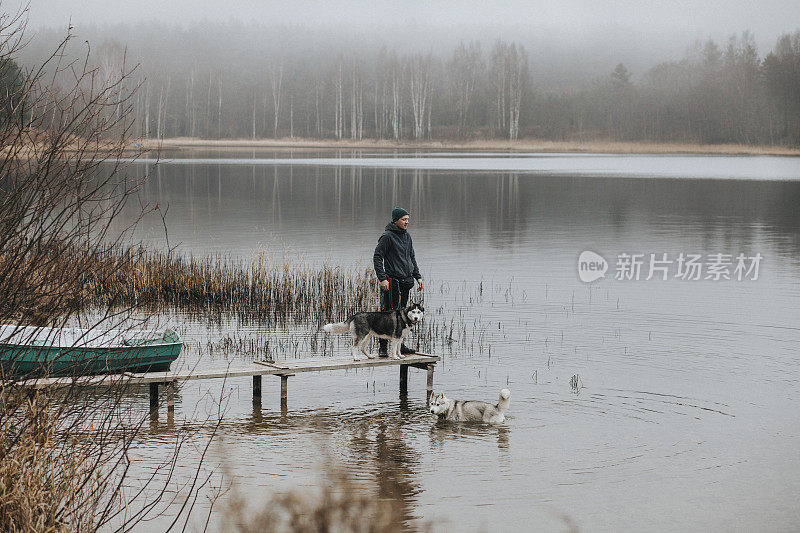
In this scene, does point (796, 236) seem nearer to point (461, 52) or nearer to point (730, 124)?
point (730, 124)

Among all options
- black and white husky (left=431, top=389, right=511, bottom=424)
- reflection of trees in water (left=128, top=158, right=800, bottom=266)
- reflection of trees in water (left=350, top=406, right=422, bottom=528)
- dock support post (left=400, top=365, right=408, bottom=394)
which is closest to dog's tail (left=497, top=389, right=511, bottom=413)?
black and white husky (left=431, top=389, right=511, bottom=424)

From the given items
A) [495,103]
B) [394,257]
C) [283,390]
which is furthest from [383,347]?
[495,103]

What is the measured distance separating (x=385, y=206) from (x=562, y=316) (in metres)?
25.5

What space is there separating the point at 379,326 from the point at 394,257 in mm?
985

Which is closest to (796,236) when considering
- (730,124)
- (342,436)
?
(342,436)

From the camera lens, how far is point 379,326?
12.2 metres

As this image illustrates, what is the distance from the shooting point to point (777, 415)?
11.9m

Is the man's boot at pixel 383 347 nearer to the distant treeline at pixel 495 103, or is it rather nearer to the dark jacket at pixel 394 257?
the dark jacket at pixel 394 257

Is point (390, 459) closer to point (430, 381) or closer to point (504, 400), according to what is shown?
point (504, 400)

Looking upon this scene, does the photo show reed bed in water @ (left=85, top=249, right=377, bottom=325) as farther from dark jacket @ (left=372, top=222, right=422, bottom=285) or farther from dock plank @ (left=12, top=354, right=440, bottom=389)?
dock plank @ (left=12, top=354, right=440, bottom=389)

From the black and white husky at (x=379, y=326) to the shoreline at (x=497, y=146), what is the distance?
84.9m

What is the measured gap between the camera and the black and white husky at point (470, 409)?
11.2 metres

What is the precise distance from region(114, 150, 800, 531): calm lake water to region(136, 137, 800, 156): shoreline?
6903 centimetres

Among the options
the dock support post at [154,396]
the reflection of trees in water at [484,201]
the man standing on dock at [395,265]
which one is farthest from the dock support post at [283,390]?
the reflection of trees in water at [484,201]
